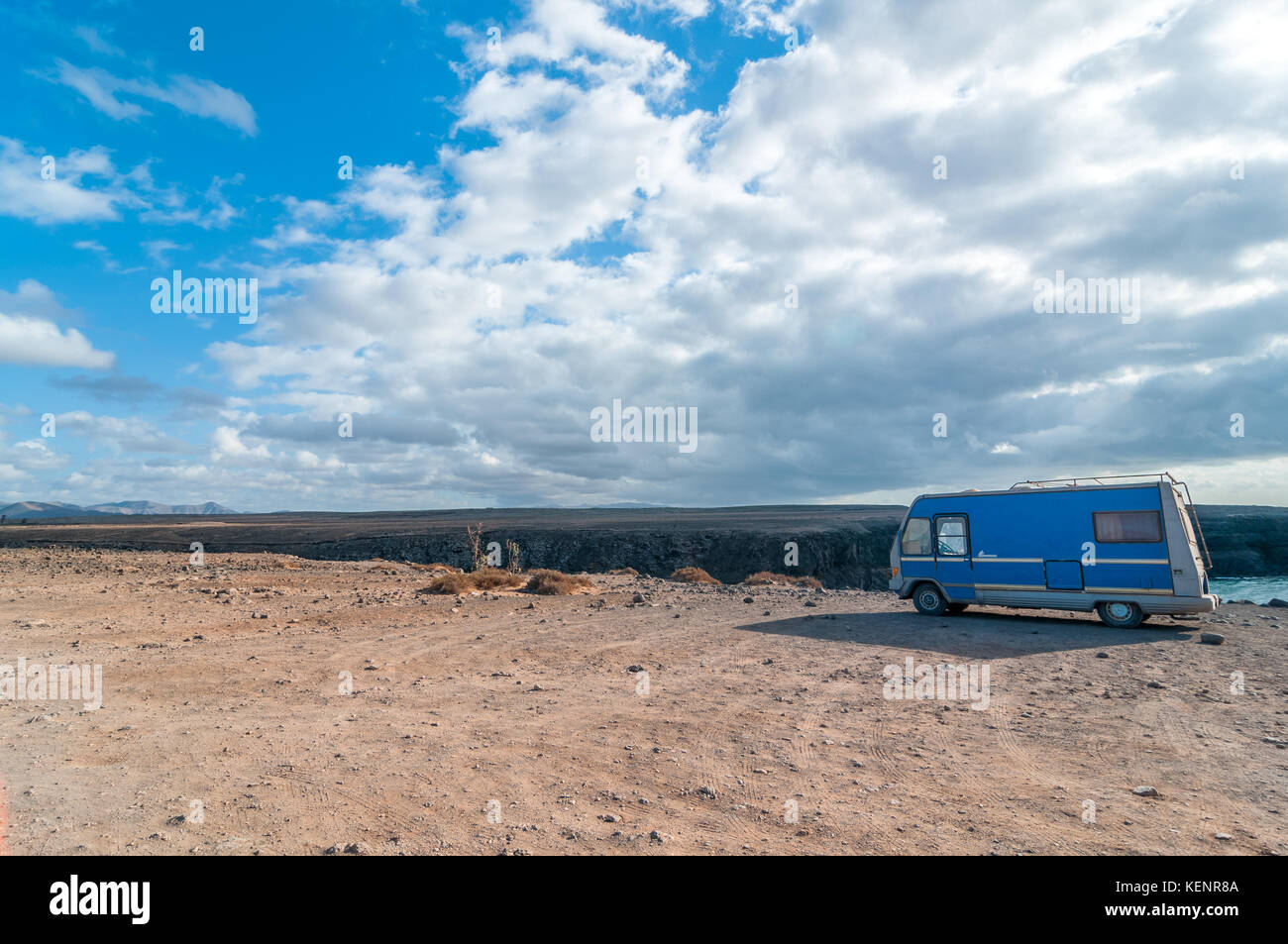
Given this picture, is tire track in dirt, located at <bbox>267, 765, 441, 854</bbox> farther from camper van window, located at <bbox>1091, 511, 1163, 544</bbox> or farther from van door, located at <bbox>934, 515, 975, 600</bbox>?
camper van window, located at <bbox>1091, 511, 1163, 544</bbox>

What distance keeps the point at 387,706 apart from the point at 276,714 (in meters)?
1.34

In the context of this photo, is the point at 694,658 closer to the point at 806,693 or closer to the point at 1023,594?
the point at 806,693

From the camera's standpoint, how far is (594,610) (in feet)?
61.8

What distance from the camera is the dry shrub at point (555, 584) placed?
2275cm

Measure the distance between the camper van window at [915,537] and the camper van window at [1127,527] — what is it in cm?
383

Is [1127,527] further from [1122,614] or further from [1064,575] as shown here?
[1122,614]

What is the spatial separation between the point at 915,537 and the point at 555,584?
1147 centimetres

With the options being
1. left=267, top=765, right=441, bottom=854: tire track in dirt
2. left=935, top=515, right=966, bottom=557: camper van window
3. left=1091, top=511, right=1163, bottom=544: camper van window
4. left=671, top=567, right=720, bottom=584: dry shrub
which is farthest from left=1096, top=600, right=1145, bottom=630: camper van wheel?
left=267, top=765, right=441, bottom=854: tire track in dirt

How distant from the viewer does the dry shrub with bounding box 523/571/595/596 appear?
2275 centimetres

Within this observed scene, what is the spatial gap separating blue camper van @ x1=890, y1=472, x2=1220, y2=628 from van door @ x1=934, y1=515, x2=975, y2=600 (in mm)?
25

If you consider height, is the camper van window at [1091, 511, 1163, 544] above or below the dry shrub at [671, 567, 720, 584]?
above

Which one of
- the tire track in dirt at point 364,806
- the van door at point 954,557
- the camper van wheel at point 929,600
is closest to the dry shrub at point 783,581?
the camper van wheel at point 929,600
